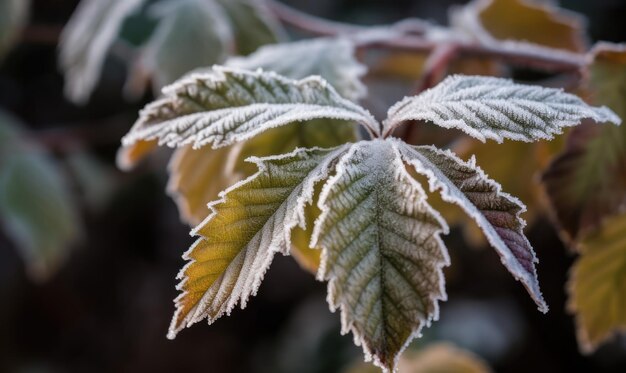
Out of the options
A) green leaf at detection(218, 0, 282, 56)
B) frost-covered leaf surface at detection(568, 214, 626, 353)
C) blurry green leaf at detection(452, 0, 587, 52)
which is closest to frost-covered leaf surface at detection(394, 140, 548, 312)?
A: frost-covered leaf surface at detection(568, 214, 626, 353)

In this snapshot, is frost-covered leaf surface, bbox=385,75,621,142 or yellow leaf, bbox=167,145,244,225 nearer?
frost-covered leaf surface, bbox=385,75,621,142

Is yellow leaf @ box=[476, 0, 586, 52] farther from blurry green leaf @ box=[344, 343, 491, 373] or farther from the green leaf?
blurry green leaf @ box=[344, 343, 491, 373]

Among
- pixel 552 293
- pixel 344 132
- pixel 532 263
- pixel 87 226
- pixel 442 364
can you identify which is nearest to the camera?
pixel 532 263

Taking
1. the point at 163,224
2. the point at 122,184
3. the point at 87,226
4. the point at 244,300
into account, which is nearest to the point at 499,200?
the point at 244,300

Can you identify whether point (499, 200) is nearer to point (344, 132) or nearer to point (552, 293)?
point (344, 132)

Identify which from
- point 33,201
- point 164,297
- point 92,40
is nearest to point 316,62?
point 92,40

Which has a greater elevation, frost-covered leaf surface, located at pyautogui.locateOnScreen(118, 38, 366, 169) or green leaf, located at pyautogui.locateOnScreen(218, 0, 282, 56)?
frost-covered leaf surface, located at pyautogui.locateOnScreen(118, 38, 366, 169)
